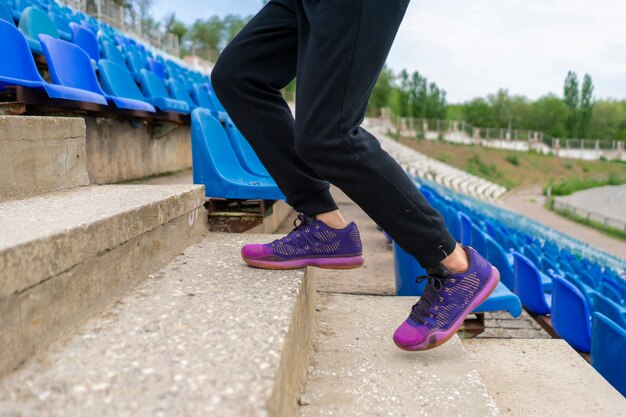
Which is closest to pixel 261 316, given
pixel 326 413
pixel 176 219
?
pixel 326 413

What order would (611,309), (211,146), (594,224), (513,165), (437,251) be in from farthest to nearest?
(513,165) < (594,224) < (611,309) < (211,146) < (437,251)

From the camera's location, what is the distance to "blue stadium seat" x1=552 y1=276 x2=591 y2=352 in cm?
237

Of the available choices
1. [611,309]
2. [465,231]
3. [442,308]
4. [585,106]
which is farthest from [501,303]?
[585,106]

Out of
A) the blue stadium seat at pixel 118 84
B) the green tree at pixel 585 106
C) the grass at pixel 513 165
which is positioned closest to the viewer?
the blue stadium seat at pixel 118 84

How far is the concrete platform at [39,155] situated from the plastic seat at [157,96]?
1.73 meters

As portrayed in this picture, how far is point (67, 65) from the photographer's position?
9.37 ft

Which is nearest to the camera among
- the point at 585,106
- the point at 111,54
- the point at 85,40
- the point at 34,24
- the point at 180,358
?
the point at 180,358

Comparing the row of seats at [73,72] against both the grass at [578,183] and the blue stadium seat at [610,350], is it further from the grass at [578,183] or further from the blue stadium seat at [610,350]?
the grass at [578,183]

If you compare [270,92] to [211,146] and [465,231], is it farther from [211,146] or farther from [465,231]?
[465,231]

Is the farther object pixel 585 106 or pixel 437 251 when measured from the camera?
pixel 585 106

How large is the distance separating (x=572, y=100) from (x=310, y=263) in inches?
A: 2426

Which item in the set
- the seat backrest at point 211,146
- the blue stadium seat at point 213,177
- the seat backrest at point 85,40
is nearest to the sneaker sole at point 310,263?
the blue stadium seat at point 213,177

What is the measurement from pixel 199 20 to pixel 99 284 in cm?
4730

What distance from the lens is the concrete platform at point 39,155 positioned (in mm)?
1438
